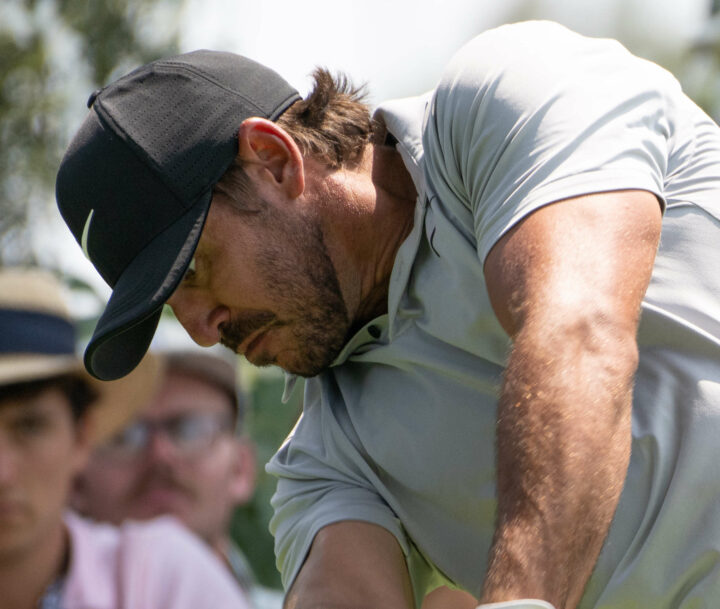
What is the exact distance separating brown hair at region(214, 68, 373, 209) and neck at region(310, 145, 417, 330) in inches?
1.5

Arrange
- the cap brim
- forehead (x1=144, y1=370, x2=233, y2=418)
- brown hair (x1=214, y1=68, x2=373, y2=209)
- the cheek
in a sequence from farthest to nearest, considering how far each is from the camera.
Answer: forehead (x1=144, y1=370, x2=233, y2=418), the cheek, brown hair (x1=214, y1=68, x2=373, y2=209), the cap brim

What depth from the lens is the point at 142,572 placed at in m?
4.08

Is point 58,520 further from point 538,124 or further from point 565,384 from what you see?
point 565,384

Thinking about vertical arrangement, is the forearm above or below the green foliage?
above

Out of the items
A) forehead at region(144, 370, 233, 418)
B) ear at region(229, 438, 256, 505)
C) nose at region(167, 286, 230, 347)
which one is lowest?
ear at region(229, 438, 256, 505)

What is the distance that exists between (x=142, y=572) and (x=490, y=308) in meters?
2.38

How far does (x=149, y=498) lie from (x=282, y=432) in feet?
Answer: 3.70

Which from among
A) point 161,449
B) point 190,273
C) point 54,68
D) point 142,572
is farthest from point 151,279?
point 54,68

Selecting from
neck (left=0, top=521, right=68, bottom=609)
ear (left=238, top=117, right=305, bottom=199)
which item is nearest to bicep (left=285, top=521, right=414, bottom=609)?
ear (left=238, top=117, right=305, bottom=199)

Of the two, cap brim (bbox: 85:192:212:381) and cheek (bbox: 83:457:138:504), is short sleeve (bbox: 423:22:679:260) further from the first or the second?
cheek (bbox: 83:457:138:504)

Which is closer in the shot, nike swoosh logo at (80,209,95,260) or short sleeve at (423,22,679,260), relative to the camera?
short sleeve at (423,22,679,260)

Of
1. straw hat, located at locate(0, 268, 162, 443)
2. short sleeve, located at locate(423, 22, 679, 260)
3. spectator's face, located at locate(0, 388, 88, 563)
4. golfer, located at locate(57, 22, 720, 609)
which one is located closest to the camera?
golfer, located at locate(57, 22, 720, 609)

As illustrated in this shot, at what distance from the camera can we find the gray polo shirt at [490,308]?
1.87 metres

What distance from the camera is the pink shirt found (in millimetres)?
3990
